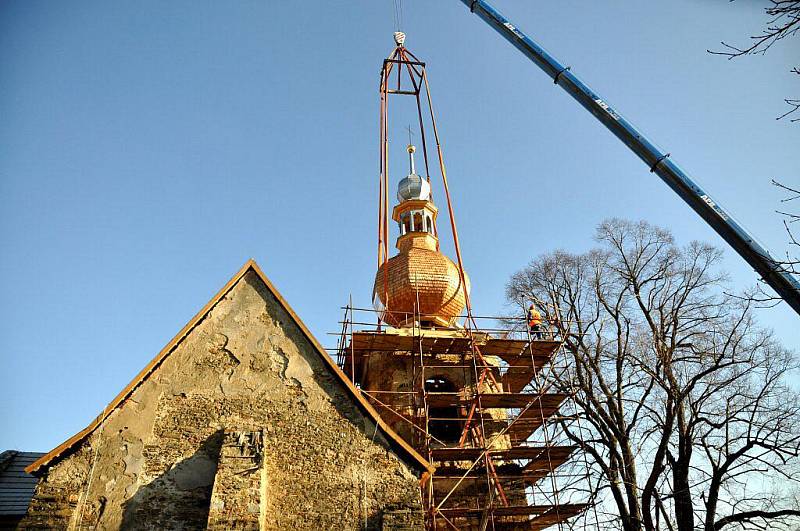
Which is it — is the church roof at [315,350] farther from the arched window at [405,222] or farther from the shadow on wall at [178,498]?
the arched window at [405,222]

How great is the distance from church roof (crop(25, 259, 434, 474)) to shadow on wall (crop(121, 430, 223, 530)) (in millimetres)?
1478

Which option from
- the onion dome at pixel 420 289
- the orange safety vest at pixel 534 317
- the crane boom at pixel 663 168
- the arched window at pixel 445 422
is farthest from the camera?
the onion dome at pixel 420 289

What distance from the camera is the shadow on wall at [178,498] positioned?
10.0 metres

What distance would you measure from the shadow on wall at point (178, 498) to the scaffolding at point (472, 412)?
16.7 feet

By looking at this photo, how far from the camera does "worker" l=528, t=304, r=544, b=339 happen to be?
17.9m

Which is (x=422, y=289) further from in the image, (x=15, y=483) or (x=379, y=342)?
(x=15, y=483)

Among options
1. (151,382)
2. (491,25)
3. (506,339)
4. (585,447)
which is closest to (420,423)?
(506,339)

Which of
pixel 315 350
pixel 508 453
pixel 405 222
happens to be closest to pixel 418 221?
pixel 405 222

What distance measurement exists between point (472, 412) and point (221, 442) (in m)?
6.72

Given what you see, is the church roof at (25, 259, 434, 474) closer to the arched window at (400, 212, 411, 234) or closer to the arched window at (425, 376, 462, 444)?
the arched window at (425, 376, 462, 444)

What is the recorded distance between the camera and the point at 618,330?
18.0 meters

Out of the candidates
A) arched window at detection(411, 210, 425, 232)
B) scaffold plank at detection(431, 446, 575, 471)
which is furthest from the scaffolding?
arched window at detection(411, 210, 425, 232)

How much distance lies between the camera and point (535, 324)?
59.6 ft

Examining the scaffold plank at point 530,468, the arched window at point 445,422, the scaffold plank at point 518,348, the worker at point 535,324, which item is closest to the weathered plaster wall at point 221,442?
the scaffold plank at point 530,468
